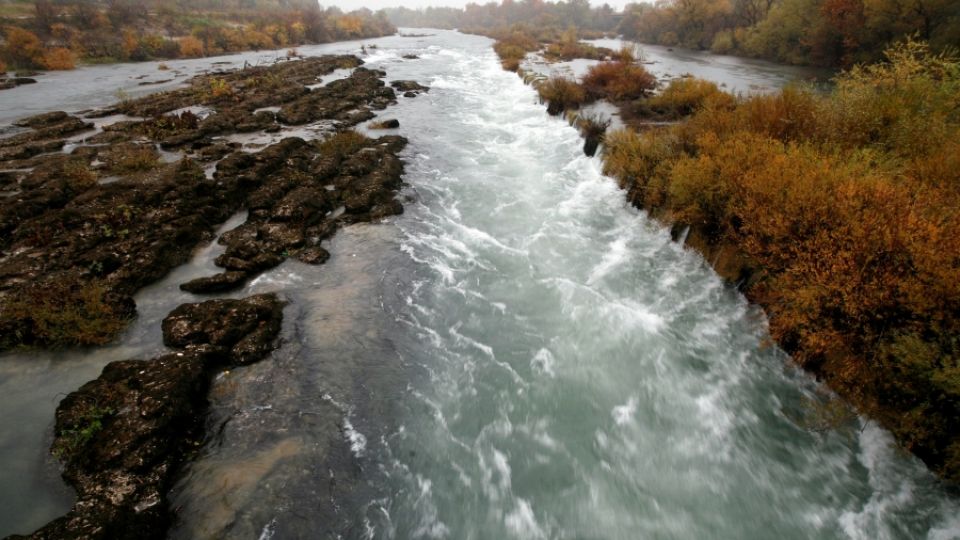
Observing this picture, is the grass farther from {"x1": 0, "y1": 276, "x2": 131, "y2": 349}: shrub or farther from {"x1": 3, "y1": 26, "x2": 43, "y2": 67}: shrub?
{"x1": 3, "y1": 26, "x2": 43, "y2": 67}: shrub

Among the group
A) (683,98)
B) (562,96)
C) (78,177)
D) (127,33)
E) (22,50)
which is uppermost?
(127,33)

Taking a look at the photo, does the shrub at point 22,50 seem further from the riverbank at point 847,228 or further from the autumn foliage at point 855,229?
the autumn foliage at point 855,229

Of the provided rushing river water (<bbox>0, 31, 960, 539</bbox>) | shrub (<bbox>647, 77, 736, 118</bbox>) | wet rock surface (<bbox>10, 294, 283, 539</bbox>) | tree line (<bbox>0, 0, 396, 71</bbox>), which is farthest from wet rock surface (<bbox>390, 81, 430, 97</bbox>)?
tree line (<bbox>0, 0, 396, 71</bbox>)

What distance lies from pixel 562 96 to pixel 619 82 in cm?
449

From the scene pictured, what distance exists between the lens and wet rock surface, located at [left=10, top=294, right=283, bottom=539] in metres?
6.14

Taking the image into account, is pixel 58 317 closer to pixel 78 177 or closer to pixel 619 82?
pixel 78 177

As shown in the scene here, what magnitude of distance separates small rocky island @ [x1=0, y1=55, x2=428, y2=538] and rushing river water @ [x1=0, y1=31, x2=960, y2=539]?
588 millimetres

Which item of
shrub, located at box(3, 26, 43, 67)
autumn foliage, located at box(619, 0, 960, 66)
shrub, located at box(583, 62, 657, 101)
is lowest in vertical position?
shrub, located at box(583, 62, 657, 101)

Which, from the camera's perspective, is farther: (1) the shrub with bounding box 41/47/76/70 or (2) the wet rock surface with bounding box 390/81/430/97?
(1) the shrub with bounding box 41/47/76/70

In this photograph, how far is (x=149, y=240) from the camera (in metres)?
13.0

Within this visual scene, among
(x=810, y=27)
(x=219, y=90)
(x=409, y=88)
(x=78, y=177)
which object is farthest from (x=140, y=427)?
(x=810, y=27)

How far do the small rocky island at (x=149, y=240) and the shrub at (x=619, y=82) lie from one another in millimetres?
15801

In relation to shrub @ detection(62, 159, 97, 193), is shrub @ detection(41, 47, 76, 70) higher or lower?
higher

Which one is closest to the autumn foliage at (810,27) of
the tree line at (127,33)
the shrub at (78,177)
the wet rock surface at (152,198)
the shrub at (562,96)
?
the shrub at (562,96)
